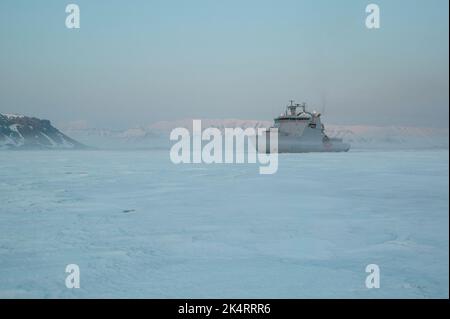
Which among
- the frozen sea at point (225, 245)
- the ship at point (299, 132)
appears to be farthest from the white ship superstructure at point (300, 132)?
the frozen sea at point (225, 245)

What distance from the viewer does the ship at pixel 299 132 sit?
→ 42.4 meters

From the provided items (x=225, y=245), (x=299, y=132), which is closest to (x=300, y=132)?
(x=299, y=132)

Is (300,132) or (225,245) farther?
(300,132)

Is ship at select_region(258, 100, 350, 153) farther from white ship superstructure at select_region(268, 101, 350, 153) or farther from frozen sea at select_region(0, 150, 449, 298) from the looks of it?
frozen sea at select_region(0, 150, 449, 298)

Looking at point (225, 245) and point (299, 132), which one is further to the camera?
point (299, 132)

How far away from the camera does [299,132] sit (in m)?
42.8

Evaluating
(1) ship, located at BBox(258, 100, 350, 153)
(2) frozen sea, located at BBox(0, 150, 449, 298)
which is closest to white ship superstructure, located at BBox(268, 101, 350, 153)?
(1) ship, located at BBox(258, 100, 350, 153)

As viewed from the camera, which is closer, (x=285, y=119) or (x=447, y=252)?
(x=447, y=252)

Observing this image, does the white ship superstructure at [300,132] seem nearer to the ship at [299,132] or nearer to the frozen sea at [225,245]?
the ship at [299,132]

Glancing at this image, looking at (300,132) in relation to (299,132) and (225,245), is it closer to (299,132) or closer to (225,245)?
(299,132)

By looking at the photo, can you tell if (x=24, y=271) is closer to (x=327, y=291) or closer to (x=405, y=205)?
(x=327, y=291)

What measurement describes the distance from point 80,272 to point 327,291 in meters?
2.30

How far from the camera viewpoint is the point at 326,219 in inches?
231
